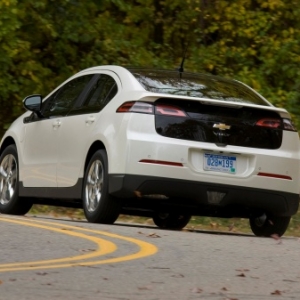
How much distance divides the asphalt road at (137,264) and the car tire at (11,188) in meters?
2.32

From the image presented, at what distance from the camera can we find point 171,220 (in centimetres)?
1491

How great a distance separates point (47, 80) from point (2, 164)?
9.46 m

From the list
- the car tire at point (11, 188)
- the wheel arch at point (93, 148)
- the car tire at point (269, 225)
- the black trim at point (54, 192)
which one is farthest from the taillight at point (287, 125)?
the car tire at point (11, 188)

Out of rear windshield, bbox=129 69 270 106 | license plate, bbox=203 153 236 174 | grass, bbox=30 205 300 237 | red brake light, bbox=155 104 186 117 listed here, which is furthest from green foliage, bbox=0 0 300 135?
license plate, bbox=203 153 236 174

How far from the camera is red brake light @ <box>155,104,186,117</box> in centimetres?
1243

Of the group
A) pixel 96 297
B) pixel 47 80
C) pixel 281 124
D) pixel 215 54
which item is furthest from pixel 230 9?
pixel 96 297

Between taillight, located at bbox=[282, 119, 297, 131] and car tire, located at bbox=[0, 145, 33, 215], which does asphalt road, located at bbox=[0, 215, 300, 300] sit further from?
car tire, located at bbox=[0, 145, 33, 215]

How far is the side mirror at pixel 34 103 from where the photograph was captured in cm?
1441

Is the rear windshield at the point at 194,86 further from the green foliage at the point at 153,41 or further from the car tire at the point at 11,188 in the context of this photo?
the green foliage at the point at 153,41

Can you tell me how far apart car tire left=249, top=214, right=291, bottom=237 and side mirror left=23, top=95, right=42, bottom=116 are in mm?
2590

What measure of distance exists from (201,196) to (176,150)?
1.65 ft

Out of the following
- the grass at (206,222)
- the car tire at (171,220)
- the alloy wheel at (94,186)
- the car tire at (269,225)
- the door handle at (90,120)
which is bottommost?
the grass at (206,222)

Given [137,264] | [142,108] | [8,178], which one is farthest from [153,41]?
[137,264]

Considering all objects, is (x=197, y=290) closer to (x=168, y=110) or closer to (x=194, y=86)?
(x=168, y=110)
